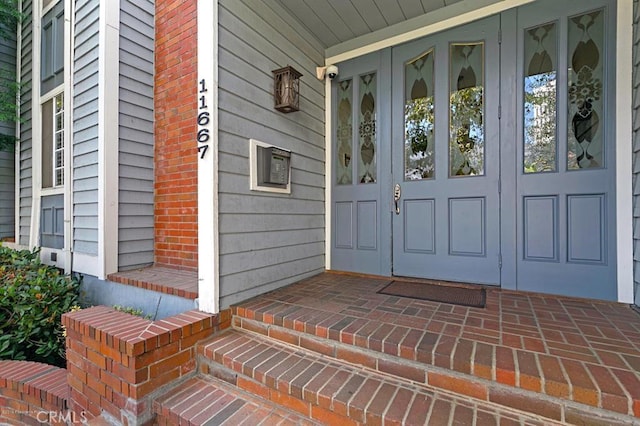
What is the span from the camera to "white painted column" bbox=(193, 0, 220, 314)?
1.91 metres

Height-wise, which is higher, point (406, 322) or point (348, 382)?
point (406, 322)

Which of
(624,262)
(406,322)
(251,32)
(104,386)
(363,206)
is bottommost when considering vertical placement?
(104,386)

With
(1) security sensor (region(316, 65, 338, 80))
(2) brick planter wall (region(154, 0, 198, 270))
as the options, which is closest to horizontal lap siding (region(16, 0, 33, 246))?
(2) brick planter wall (region(154, 0, 198, 270))

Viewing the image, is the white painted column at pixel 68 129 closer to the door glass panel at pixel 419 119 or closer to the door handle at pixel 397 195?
the door handle at pixel 397 195

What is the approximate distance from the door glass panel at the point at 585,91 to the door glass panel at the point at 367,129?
5.08ft

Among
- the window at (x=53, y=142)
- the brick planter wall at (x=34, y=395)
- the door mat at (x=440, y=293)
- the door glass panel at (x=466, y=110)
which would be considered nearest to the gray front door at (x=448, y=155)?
the door glass panel at (x=466, y=110)

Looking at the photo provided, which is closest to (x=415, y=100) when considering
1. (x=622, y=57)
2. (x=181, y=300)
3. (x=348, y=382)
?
(x=622, y=57)

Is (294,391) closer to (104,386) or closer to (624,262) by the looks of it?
(104,386)

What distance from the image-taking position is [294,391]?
140 centimetres

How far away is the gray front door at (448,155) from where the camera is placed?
97.4 inches

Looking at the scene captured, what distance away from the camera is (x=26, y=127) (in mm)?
4289

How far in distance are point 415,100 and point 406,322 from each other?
2049 mm

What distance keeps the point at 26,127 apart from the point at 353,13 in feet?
16.1

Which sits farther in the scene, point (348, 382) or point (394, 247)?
point (394, 247)
